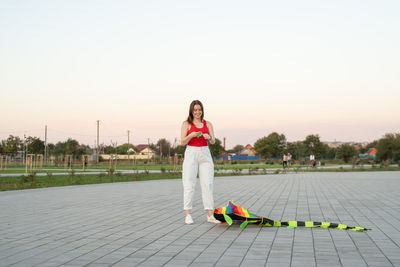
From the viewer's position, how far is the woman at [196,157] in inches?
242

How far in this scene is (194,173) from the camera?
20.4 ft

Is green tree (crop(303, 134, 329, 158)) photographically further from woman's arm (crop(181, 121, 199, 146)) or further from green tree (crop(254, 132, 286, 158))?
woman's arm (crop(181, 121, 199, 146))

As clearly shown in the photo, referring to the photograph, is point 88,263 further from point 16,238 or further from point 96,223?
point 96,223

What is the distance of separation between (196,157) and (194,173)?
246 mm

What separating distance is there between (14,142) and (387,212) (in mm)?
A: 65808

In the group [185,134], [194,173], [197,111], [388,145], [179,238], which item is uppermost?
[388,145]

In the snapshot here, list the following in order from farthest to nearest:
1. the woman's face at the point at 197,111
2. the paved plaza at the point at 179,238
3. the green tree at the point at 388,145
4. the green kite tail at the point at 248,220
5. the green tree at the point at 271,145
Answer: the green tree at the point at 271,145 < the green tree at the point at 388,145 < the woman's face at the point at 197,111 < the green kite tail at the point at 248,220 < the paved plaza at the point at 179,238

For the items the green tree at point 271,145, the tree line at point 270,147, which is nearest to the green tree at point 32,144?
the tree line at point 270,147

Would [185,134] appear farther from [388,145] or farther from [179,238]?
[388,145]

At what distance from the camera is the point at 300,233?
5414mm

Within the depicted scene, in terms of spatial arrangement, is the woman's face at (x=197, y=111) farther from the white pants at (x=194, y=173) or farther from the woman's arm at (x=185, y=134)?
the white pants at (x=194, y=173)

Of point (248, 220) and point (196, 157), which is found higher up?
point (196, 157)

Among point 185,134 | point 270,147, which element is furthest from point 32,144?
point 185,134

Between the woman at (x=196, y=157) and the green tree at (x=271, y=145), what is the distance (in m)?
89.4
